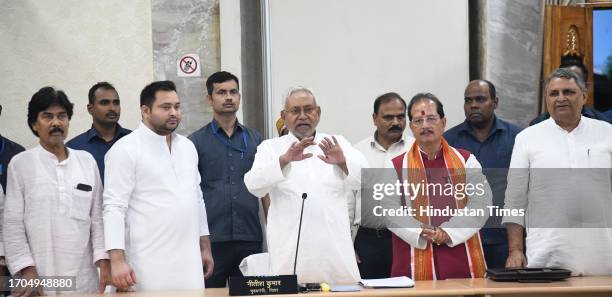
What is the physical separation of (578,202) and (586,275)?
0.39 m

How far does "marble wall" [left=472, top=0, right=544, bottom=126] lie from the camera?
607 centimetres

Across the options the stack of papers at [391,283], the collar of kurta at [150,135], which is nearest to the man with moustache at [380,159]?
the stack of papers at [391,283]

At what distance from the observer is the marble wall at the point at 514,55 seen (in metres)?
6.07

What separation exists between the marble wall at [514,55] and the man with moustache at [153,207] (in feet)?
8.77

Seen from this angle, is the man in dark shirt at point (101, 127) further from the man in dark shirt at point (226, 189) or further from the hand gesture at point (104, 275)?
the hand gesture at point (104, 275)

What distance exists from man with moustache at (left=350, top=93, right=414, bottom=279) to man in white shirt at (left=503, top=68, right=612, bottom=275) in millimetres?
757

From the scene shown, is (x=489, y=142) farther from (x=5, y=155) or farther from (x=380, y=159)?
(x=5, y=155)

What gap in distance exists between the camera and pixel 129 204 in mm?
4277

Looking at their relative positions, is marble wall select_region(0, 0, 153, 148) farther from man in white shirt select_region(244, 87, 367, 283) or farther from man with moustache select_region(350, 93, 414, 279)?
man in white shirt select_region(244, 87, 367, 283)

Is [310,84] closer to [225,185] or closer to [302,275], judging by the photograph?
[225,185]

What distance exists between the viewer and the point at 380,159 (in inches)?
197

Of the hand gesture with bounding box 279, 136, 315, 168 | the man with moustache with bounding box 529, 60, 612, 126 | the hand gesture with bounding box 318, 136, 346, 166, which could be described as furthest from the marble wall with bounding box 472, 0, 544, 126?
the hand gesture with bounding box 279, 136, 315, 168

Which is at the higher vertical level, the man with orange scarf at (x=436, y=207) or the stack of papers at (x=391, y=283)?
the man with orange scarf at (x=436, y=207)

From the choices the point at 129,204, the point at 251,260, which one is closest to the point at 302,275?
the point at 251,260
